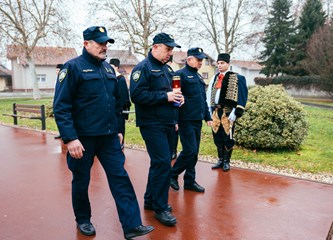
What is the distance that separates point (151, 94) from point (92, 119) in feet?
2.33

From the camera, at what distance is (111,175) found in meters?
3.19

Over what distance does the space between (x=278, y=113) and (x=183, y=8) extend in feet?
64.9

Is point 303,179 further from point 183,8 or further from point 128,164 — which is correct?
point 183,8

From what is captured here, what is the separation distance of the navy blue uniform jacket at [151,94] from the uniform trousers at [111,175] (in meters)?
0.46

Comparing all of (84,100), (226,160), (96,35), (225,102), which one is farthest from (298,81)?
(84,100)

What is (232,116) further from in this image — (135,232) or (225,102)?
(135,232)

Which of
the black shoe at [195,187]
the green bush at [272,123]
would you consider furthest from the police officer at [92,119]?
the green bush at [272,123]

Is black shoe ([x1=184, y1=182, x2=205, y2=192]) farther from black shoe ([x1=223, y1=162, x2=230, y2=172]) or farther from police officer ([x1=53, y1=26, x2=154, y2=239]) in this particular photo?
police officer ([x1=53, y1=26, x2=154, y2=239])

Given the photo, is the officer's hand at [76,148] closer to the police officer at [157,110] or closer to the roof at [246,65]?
the police officer at [157,110]

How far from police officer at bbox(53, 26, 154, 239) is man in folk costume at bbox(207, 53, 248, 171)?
8.67 feet

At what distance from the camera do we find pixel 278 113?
22.2 feet

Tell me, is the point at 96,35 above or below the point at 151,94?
above

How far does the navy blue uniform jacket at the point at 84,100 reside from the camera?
9.83 feet

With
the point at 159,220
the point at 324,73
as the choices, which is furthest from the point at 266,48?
the point at 159,220
